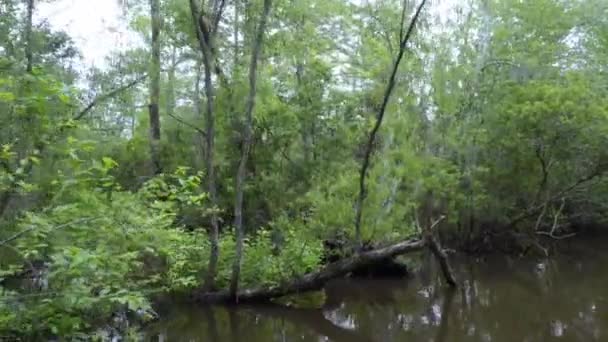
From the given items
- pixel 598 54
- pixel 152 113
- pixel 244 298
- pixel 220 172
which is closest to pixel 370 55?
pixel 220 172

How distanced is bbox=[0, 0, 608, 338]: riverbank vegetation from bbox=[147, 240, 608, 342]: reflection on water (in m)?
0.62

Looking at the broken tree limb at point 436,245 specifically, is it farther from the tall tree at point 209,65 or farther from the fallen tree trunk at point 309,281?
the tall tree at point 209,65

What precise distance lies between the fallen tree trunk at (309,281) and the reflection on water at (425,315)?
0.24 metres

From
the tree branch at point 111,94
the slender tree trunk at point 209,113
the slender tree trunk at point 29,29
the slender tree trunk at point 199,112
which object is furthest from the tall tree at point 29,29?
the slender tree trunk at point 199,112

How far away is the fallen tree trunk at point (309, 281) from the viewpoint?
1096 centimetres

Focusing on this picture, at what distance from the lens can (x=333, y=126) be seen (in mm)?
15086

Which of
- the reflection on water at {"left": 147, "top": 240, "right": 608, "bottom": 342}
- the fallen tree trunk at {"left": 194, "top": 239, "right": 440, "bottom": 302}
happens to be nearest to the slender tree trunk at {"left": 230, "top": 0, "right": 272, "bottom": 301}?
the fallen tree trunk at {"left": 194, "top": 239, "right": 440, "bottom": 302}

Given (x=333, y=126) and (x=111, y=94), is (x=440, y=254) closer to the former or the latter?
(x=333, y=126)


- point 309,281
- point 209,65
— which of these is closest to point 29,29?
point 209,65

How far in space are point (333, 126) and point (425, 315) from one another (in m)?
6.01

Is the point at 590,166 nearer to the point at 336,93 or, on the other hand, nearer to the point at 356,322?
the point at 336,93

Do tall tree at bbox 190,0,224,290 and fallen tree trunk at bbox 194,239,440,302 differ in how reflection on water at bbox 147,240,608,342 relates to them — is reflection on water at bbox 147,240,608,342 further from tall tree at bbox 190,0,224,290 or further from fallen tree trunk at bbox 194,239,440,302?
tall tree at bbox 190,0,224,290

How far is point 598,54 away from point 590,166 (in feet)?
13.8

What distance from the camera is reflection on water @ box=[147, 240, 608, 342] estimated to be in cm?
914
